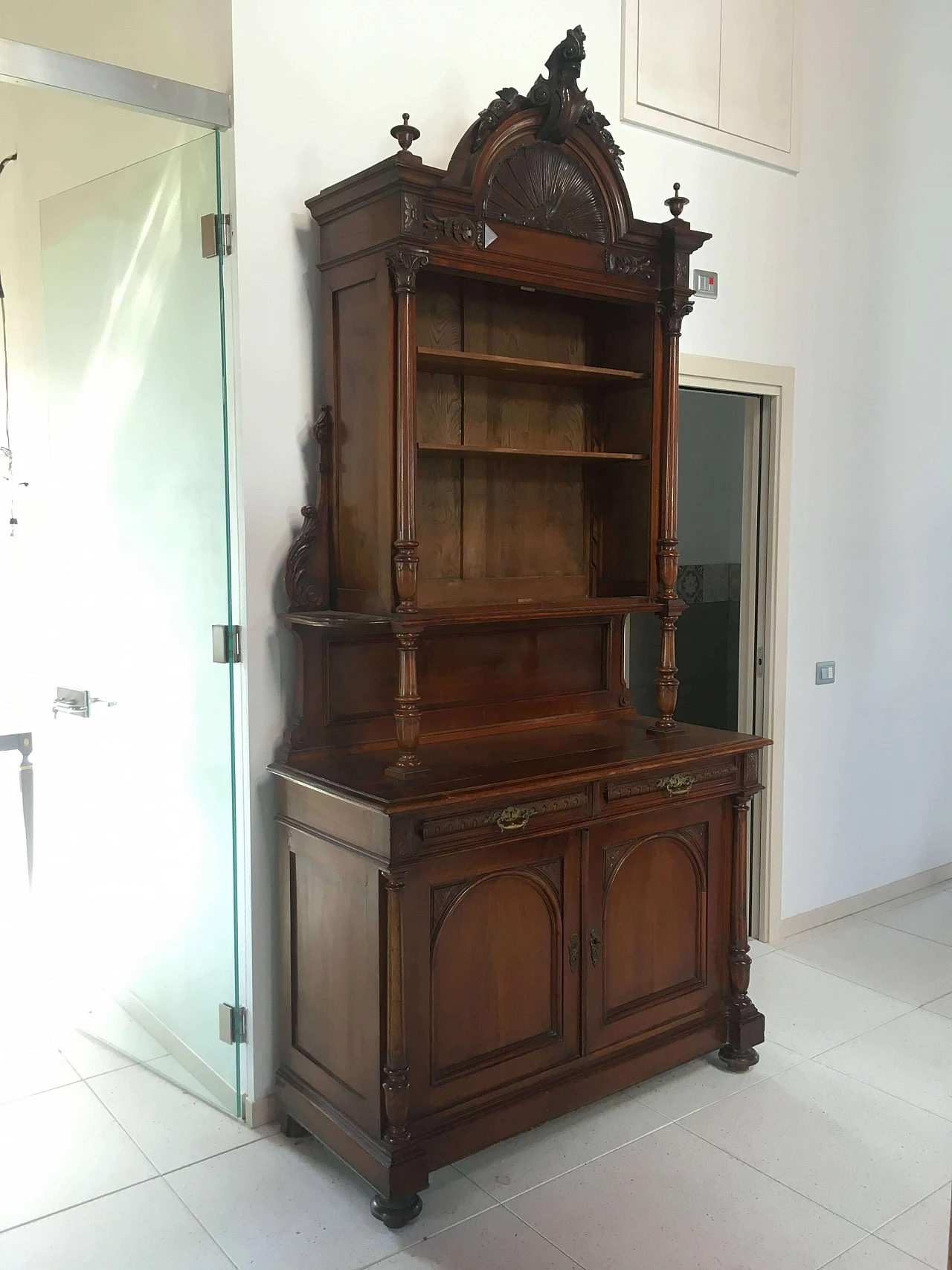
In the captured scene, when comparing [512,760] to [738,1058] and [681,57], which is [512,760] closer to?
[738,1058]

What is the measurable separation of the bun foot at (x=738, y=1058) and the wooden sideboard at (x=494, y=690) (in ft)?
0.07

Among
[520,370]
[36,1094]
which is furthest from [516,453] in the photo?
[36,1094]

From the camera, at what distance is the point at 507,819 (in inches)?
103

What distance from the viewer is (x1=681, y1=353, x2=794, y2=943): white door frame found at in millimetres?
4066

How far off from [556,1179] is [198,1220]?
867 millimetres

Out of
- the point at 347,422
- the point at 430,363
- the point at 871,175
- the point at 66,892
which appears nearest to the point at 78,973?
the point at 66,892

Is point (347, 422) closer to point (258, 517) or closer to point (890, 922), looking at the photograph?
point (258, 517)

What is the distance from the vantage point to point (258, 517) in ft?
9.18

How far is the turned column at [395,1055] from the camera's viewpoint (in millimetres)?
2441

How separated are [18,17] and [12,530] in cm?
162

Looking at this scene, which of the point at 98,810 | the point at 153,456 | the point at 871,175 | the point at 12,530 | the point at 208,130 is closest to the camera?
the point at 208,130

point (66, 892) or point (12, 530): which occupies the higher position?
point (12, 530)

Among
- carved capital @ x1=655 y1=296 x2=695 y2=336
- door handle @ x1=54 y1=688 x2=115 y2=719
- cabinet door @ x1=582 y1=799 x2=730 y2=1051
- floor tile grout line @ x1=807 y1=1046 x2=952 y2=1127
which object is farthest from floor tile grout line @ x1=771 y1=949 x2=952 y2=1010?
door handle @ x1=54 y1=688 x2=115 y2=719

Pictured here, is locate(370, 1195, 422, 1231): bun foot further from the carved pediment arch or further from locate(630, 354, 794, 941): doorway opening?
the carved pediment arch
